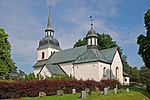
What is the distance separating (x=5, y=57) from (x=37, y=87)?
15.3m

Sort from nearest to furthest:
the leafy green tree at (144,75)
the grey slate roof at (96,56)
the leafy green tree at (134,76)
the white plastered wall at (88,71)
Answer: the white plastered wall at (88,71)
the grey slate roof at (96,56)
the leafy green tree at (144,75)
the leafy green tree at (134,76)

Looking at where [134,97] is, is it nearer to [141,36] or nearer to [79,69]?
[141,36]

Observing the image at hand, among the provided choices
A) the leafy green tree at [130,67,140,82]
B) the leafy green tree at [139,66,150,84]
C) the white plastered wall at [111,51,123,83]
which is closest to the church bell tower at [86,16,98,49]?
the white plastered wall at [111,51,123,83]

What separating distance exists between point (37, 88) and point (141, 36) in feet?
59.7

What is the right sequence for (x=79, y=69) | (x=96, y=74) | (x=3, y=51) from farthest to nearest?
(x=79, y=69) → (x=96, y=74) → (x=3, y=51)

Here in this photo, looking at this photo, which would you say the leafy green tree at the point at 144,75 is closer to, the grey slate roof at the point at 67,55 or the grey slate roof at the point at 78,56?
the grey slate roof at the point at 78,56

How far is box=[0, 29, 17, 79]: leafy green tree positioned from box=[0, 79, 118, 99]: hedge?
13.2 meters

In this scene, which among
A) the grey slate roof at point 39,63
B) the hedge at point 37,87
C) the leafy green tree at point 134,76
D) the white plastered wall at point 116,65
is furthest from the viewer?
the leafy green tree at point 134,76

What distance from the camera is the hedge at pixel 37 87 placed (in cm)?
2802

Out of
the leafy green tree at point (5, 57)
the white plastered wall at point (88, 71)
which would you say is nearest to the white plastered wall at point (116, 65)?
the white plastered wall at point (88, 71)

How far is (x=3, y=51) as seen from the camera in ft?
139

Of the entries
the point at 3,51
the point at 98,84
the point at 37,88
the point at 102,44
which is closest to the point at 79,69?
the point at 98,84

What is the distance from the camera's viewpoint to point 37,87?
30375 mm

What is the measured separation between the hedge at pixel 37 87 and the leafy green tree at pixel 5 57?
13.2 meters
